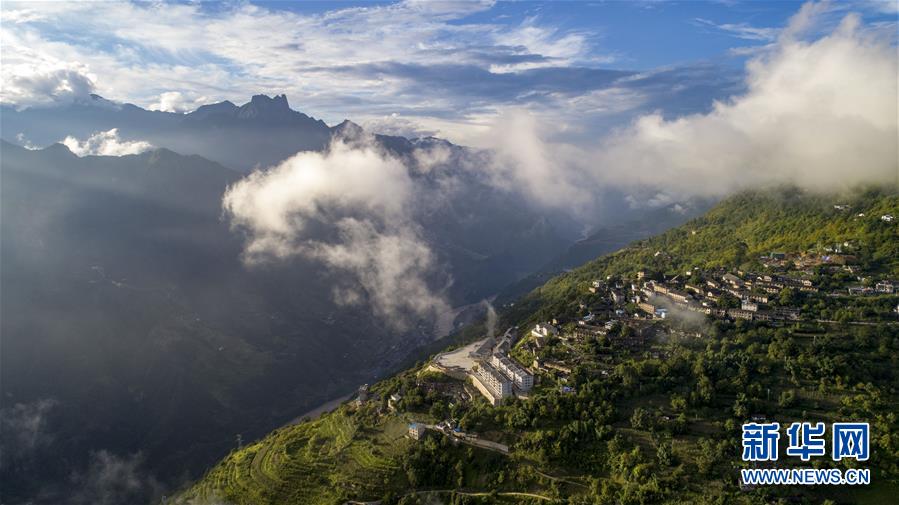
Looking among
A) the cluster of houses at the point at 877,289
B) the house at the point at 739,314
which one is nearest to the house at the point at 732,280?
the house at the point at 739,314


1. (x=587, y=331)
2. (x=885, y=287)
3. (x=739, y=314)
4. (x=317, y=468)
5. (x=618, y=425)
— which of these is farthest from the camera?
(x=885, y=287)

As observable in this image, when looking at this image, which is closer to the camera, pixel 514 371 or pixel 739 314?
pixel 514 371

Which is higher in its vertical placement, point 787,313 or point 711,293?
point 711,293

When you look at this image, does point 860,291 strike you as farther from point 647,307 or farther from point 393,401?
point 393,401

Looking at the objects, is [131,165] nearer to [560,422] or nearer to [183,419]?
[183,419]

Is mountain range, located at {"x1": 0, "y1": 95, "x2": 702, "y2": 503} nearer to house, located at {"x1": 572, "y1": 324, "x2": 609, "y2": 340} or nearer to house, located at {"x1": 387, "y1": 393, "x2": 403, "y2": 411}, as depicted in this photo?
house, located at {"x1": 387, "y1": 393, "x2": 403, "y2": 411}

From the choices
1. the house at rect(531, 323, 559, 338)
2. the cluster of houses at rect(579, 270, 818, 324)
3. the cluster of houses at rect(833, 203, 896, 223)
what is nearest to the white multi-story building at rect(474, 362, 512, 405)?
the house at rect(531, 323, 559, 338)

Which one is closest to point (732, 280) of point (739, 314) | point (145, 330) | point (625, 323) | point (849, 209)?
point (739, 314)
